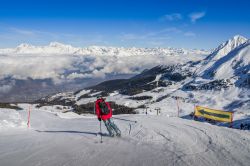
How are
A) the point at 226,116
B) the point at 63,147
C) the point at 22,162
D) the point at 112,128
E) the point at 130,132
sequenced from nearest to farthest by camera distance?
the point at 22,162, the point at 63,147, the point at 112,128, the point at 130,132, the point at 226,116

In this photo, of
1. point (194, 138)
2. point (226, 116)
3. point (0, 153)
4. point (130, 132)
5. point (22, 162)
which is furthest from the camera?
point (226, 116)

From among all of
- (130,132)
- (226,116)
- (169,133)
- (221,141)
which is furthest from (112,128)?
(226,116)

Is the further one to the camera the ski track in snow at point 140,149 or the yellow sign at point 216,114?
the yellow sign at point 216,114

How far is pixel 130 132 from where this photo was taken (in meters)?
20.7

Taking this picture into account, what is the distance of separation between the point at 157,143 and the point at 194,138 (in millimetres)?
2612

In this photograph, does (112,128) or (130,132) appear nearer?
(112,128)

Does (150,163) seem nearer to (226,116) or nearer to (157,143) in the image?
(157,143)

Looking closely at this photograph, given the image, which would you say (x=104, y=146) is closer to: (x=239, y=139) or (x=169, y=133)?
(x=169, y=133)

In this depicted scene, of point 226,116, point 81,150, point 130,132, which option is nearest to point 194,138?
point 130,132

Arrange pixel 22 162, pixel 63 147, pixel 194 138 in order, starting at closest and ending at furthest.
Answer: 1. pixel 22 162
2. pixel 63 147
3. pixel 194 138

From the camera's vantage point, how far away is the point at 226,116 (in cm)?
3173

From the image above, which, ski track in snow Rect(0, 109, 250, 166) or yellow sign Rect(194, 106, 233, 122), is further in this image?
yellow sign Rect(194, 106, 233, 122)

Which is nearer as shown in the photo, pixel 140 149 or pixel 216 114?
pixel 140 149

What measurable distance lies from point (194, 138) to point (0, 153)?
1107cm
